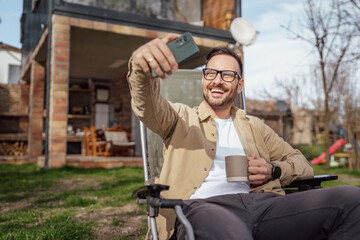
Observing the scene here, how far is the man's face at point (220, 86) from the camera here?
6.12 feet

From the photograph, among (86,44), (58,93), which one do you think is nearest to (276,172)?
(58,93)

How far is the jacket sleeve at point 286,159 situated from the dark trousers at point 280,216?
10.3 inches

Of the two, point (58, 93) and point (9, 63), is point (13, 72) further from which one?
point (58, 93)

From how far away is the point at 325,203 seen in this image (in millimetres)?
1438

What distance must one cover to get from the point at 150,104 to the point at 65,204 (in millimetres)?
2832

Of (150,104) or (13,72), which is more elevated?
(13,72)

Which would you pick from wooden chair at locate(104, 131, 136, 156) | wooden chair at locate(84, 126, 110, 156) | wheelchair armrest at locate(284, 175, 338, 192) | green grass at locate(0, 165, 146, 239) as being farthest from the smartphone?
wooden chair at locate(84, 126, 110, 156)

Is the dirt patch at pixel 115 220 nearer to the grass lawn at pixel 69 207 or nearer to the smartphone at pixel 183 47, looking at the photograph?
the grass lawn at pixel 69 207

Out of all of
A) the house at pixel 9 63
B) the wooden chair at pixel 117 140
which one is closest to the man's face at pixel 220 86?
the wooden chair at pixel 117 140

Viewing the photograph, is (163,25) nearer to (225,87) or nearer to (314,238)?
(225,87)

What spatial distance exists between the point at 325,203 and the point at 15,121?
12.2m

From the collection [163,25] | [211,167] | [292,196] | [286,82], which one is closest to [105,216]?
[211,167]

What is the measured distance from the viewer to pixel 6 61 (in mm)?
18484

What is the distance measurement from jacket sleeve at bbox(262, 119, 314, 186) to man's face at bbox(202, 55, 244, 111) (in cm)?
38
